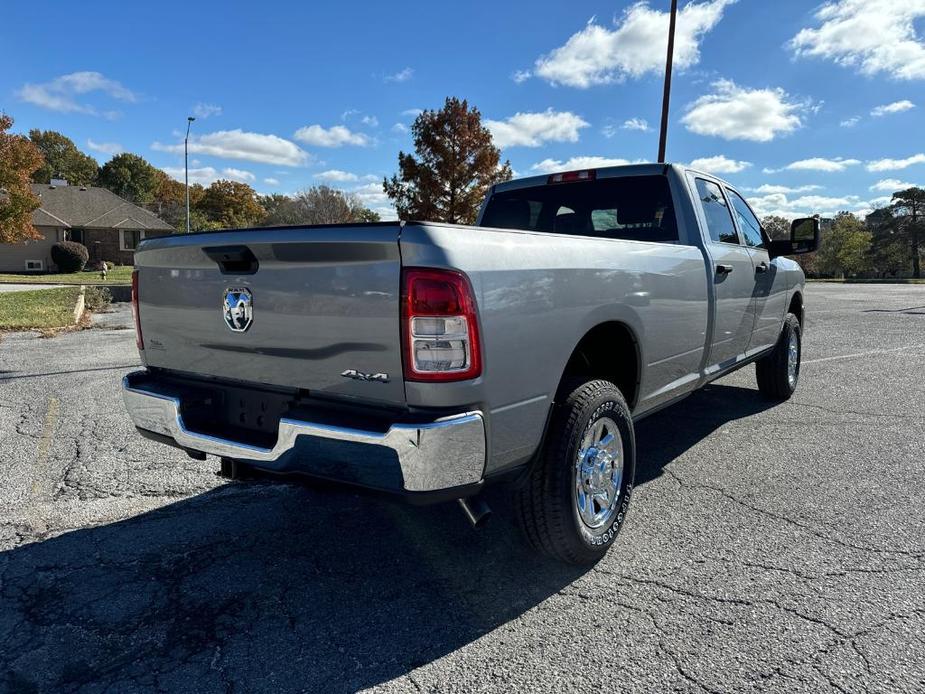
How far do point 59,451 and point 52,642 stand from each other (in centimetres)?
262

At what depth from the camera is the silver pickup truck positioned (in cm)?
221

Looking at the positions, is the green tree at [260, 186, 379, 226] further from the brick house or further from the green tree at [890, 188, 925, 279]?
the green tree at [890, 188, 925, 279]

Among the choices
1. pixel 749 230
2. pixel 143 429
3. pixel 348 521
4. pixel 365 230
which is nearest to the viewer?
pixel 365 230

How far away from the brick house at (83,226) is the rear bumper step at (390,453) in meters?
41.4

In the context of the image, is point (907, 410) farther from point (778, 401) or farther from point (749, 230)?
point (749, 230)

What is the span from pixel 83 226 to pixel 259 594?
150 ft

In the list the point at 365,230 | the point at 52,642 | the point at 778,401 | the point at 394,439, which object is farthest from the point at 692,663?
the point at 778,401

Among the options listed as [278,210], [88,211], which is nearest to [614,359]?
[88,211]

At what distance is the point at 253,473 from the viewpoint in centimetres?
273

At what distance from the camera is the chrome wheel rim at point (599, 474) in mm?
2889

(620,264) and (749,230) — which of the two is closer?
(620,264)

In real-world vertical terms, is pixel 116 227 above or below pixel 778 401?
above

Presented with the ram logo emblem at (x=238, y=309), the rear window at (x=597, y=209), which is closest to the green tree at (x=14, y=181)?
the rear window at (x=597, y=209)

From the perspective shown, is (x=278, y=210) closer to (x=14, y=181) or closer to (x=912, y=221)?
(x=14, y=181)
